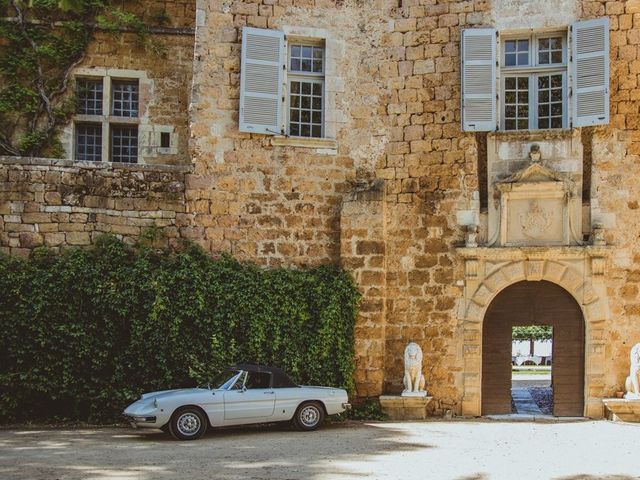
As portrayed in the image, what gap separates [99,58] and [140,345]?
6.05 meters

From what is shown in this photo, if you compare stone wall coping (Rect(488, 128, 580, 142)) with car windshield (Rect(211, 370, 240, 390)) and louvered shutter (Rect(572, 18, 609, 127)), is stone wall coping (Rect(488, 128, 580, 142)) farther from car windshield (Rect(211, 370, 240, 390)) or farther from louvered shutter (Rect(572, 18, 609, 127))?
car windshield (Rect(211, 370, 240, 390))

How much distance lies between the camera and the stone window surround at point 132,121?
15.8 meters

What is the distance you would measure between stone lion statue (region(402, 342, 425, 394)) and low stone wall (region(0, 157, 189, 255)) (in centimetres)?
395

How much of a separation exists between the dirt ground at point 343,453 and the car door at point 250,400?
0.85 feet

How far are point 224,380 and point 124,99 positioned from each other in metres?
7.05

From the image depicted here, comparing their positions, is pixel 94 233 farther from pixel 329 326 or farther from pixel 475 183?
pixel 475 183

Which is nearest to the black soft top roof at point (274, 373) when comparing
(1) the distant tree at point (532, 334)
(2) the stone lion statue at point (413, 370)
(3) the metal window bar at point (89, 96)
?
(2) the stone lion statue at point (413, 370)

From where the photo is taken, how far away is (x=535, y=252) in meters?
12.8

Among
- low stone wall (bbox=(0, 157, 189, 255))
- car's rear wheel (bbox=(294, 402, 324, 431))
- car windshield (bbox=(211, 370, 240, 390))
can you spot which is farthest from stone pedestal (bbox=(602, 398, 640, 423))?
low stone wall (bbox=(0, 157, 189, 255))

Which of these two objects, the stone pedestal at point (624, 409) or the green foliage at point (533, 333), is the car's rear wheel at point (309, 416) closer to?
the stone pedestal at point (624, 409)

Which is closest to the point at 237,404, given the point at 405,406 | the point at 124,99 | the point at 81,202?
the point at 405,406

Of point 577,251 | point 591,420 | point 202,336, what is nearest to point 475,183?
point 577,251

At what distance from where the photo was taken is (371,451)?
9.77 meters

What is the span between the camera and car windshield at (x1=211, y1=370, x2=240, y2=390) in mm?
11016
